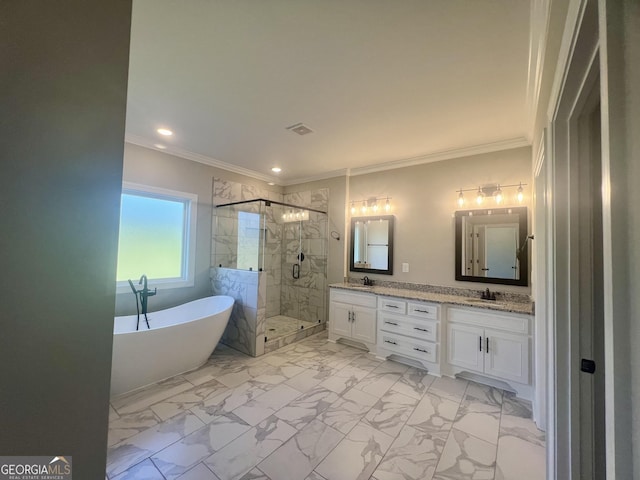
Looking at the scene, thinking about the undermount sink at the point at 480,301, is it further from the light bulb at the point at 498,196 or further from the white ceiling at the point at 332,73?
the white ceiling at the point at 332,73

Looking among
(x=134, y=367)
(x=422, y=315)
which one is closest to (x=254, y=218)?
(x=134, y=367)

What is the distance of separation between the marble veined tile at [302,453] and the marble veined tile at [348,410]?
3.2 inches

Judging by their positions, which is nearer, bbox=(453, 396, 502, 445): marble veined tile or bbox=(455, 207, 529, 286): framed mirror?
bbox=(453, 396, 502, 445): marble veined tile

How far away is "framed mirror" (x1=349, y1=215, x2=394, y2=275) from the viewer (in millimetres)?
3951

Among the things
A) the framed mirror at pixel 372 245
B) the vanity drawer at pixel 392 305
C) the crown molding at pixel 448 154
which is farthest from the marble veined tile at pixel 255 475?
A: the crown molding at pixel 448 154

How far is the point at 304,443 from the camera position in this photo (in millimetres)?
1873

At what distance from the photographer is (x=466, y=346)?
110 inches

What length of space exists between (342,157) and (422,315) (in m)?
2.39

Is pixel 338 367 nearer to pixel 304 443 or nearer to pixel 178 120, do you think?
pixel 304 443

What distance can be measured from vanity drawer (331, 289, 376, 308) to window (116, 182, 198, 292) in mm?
2108

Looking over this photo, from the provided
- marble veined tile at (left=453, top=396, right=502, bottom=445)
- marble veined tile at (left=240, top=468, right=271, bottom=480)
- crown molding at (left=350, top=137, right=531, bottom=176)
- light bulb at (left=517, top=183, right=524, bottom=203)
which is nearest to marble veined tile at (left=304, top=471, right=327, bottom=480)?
marble veined tile at (left=240, top=468, right=271, bottom=480)

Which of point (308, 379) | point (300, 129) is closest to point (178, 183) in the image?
point (300, 129)

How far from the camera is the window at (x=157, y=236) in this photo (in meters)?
3.20

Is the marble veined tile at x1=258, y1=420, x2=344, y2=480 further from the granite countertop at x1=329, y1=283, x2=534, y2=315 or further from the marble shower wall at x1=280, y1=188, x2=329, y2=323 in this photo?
the marble shower wall at x1=280, y1=188, x2=329, y2=323
